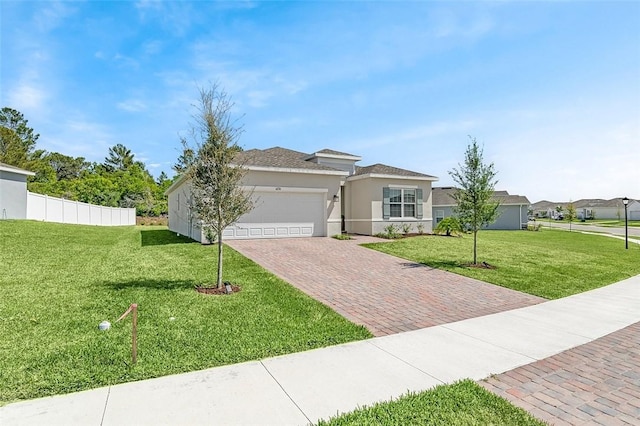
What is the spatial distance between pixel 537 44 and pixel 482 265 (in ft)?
25.0

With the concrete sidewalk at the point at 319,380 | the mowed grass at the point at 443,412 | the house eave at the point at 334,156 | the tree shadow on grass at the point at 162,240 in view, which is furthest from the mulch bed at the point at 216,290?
the house eave at the point at 334,156

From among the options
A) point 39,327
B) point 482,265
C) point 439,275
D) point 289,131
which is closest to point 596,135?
point 482,265

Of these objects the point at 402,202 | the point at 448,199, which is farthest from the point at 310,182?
the point at 448,199

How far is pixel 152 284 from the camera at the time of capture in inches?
326

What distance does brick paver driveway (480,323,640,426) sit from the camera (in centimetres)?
327

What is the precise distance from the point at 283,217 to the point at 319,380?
44.7ft

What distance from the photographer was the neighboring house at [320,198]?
1658 cm

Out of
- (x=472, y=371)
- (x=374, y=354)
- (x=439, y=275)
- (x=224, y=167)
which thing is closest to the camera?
(x=472, y=371)

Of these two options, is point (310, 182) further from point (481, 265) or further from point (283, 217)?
point (481, 265)

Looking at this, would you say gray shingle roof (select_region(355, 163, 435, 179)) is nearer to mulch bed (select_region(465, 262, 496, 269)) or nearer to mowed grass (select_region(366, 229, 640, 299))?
mowed grass (select_region(366, 229, 640, 299))

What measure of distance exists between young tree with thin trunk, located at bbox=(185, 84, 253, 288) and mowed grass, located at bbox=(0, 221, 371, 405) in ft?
5.24

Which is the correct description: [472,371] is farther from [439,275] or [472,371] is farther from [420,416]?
[439,275]

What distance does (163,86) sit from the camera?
41.9 ft

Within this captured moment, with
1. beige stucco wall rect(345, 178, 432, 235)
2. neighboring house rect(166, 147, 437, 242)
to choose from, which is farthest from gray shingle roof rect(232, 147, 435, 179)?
beige stucco wall rect(345, 178, 432, 235)
